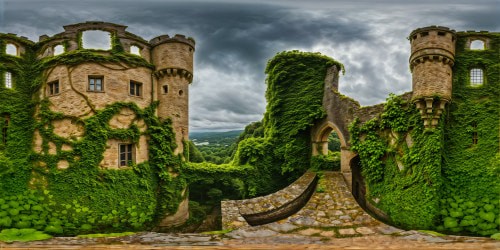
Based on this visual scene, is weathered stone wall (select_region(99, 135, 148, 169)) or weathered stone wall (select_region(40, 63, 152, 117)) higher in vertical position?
weathered stone wall (select_region(40, 63, 152, 117))

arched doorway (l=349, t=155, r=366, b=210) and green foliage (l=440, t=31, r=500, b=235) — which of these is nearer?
green foliage (l=440, t=31, r=500, b=235)

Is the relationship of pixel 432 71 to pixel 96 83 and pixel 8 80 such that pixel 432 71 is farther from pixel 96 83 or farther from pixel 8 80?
pixel 8 80

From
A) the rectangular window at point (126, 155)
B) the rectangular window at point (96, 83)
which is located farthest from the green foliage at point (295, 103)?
the rectangular window at point (96, 83)

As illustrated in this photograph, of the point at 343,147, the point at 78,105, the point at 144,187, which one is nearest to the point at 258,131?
the point at 343,147

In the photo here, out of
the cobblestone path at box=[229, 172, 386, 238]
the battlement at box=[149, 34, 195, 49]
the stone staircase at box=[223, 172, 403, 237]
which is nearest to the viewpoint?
the stone staircase at box=[223, 172, 403, 237]

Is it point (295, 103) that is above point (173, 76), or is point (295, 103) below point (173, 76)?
below

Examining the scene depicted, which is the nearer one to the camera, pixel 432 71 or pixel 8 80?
pixel 432 71

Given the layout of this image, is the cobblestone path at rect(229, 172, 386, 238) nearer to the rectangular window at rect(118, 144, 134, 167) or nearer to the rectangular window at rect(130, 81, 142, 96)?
the rectangular window at rect(118, 144, 134, 167)

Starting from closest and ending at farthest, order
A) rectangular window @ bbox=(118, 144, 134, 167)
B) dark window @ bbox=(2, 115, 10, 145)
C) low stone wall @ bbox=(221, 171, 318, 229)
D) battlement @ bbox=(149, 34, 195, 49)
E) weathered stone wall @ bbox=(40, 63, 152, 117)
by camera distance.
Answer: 1. low stone wall @ bbox=(221, 171, 318, 229)
2. weathered stone wall @ bbox=(40, 63, 152, 117)
3. dark window @ bbox=(2, 115, 10, 145)
4. rectangular window @ bbox=(118, 144, 134, 167)
5. battlement @ bbox=(149, 34, 195, 49)

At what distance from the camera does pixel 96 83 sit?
12.6 m

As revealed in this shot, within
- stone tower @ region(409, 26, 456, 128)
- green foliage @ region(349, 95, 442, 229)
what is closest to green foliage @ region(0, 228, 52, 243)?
green foliage @ region(349, 95, 442, 229)

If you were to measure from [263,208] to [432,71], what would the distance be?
8.61 meters

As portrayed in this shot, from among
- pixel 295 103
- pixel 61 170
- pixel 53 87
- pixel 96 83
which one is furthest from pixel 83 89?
pixel 295 103

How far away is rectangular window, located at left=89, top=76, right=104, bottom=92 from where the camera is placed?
41.0 feet
